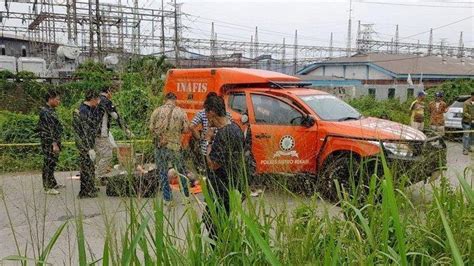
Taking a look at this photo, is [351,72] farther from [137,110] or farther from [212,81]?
[137,110]

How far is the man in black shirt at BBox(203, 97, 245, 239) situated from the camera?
2.89m

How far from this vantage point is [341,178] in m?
5.16

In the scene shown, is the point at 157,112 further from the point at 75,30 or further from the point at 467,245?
the point at 75,30

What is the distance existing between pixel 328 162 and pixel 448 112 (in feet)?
29.1

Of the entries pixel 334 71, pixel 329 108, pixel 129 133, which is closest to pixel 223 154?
pixel 129 133

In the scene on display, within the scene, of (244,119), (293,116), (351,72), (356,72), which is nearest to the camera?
(293,116)

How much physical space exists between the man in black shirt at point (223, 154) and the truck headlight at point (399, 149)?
41.6 inches

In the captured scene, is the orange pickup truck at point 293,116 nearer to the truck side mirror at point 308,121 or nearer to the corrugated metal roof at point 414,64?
the truck side mirror at point 308,121

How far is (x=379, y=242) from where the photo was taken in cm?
209

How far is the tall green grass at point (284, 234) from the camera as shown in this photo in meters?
1.93

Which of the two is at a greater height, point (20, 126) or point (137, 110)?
point (137, 110)

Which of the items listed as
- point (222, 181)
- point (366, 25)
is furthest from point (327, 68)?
point (222, 181)

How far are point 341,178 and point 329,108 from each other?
186 centimetres

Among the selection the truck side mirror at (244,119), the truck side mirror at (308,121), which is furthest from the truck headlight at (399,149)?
the truck side mirror at (244,119)
